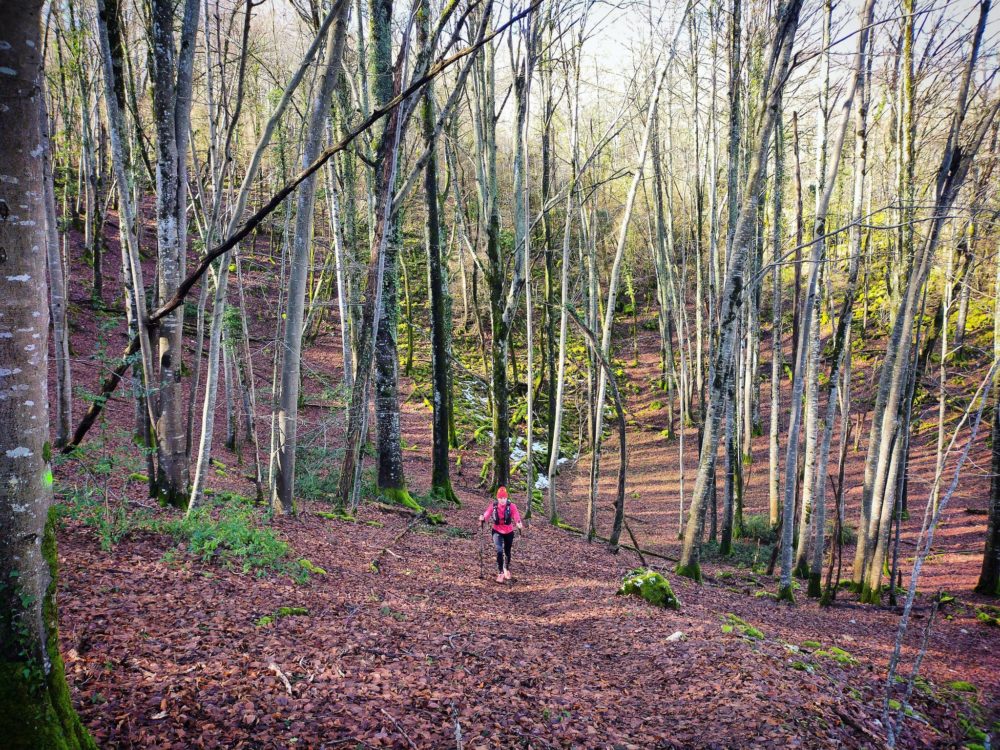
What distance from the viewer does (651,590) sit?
7820mm

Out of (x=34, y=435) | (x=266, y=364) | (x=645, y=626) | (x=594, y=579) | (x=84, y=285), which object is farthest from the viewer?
(x=266, y=364)

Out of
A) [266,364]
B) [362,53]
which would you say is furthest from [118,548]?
[266,364]

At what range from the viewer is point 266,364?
20.8 meters

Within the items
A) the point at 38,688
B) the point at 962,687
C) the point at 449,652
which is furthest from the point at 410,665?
the point at 962,687

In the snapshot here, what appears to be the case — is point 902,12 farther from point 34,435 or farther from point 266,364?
point 266,364

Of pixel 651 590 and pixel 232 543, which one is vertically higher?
pixel 232 543

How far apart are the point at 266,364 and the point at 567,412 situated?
12461 mm

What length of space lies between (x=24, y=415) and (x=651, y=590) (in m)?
7.43

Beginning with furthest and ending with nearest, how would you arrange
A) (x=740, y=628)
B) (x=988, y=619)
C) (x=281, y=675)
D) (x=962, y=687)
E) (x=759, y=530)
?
1. (x=759, y=530)
2. (x=988, y=619)
3. (x=740, y=628)
4. (x=962, y=687)
5. (x=281, y=675)

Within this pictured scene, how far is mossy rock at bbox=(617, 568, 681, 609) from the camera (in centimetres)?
773

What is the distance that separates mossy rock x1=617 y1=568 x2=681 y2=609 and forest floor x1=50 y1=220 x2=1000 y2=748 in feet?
0.93

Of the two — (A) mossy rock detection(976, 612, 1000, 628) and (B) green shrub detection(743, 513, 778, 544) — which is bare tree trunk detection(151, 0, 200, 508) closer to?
(A) mossy rock detection(976, 612, 1000, 628)

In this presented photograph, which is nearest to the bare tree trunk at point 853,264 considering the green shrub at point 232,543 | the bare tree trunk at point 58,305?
the green shrub at point 232,543

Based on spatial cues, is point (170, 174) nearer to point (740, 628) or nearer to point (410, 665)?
point (410, 665)
